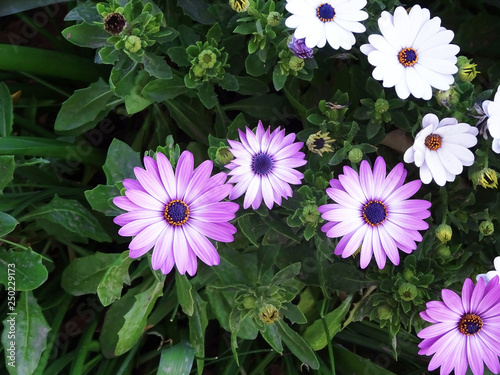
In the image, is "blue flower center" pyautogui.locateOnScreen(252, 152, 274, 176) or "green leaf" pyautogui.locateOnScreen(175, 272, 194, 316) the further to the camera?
"green leaf" pyautogui.locateOnScreen(175, 272, 194, 316)

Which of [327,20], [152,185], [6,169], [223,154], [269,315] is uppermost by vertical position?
[327,20]

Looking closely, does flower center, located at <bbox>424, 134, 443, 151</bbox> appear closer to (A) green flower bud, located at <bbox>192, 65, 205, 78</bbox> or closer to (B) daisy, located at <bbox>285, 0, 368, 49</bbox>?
(B) daisy, located at <bbox>285, 0, 368, 49</bbox>

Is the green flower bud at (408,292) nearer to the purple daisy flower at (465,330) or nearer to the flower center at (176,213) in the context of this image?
the purple daisy flower at (465,330)

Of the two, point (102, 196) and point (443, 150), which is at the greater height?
point (443, 150)

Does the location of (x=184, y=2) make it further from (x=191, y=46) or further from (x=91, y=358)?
(x=91, y=358)

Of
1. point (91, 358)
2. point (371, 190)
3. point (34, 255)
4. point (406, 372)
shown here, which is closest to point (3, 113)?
point (34, 255)

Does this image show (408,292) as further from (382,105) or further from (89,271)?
(89,271)

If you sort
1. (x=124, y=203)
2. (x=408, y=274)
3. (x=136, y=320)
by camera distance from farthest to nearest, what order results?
1. (x=136, y=320)
2. (x=408, y=274)
3. (x=124, y=203)

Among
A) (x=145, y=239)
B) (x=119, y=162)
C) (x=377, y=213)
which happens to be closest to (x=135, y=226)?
(x=145, y=239)

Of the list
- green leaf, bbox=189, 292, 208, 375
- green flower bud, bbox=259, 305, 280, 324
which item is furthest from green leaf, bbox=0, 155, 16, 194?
green flower bud, bbox=259, 305, 280, 324
